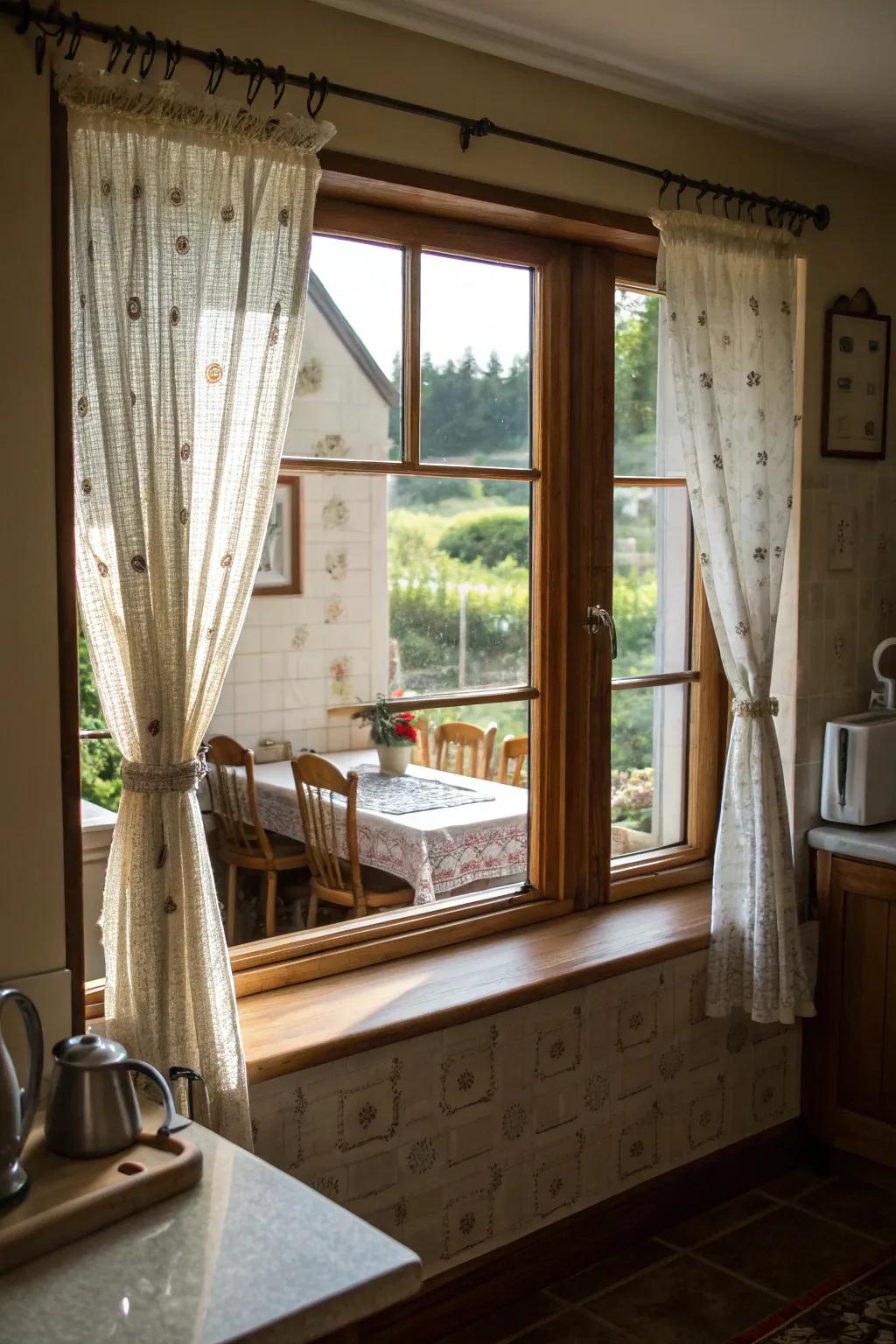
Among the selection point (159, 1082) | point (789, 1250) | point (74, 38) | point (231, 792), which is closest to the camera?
point (159, 1082)

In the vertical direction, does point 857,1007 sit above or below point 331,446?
below

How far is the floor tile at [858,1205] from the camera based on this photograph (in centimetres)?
301

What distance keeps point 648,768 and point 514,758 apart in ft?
1.53

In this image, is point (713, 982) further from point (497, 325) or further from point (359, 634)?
point (497, 325)

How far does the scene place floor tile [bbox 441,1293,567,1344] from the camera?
2559 millimetres

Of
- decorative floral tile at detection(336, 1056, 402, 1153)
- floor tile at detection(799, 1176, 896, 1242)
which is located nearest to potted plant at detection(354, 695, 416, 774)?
decorative floral tile at detection(336, 1056, 402, 1153)

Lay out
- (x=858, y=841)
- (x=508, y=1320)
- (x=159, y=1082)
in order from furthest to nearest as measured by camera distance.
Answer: (x=858, y=841)
(x=508, y=1320)
(x=159, y=1082)

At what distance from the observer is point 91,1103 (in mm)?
1743

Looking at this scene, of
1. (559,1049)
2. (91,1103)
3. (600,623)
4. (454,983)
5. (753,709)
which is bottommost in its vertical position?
(559,1049)

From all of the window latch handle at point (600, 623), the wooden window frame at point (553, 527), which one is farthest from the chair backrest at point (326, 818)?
the window latch handle at point (600, 623)

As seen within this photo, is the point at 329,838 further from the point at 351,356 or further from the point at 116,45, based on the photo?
the point at 116,45

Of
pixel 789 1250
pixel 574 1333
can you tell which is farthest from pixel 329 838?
pixel 789 1250

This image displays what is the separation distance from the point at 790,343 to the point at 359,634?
1.27 meters

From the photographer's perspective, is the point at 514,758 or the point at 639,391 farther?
the point at 639,391
